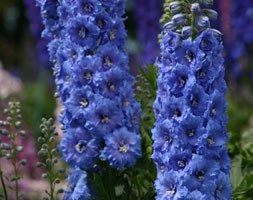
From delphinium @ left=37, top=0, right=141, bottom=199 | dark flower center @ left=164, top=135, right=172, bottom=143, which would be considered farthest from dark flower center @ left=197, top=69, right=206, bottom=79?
delphinium @ left=37, top=0, right=141, bottom=199

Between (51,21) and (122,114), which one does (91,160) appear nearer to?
(122,114)

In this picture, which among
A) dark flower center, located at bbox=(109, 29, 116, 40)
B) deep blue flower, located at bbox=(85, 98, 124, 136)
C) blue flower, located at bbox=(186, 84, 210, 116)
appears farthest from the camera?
dark flower center, located at bbox=(109, 29, 116, 40)

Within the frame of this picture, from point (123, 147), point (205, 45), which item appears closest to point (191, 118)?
point (205, 45)

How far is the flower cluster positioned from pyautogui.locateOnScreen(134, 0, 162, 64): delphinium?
463cm

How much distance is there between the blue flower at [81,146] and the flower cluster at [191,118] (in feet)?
1.60

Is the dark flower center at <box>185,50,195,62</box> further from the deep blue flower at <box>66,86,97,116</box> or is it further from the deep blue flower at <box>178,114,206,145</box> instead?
the deep blue flower at <box>66,86,97,116</box>

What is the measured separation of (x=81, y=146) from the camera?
13.7 feet

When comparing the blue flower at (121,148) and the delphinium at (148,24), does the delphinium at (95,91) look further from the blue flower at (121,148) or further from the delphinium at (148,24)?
the delphinium at (148,24)

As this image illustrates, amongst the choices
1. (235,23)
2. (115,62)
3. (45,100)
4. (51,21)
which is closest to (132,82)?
(115,62)

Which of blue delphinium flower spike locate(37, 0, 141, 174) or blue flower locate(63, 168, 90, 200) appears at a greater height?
blue delphinium flower spike locate(37, 0, 141, 174)

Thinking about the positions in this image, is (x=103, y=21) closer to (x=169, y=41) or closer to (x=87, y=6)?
(x=87, y=6)

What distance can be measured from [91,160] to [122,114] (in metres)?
0.26

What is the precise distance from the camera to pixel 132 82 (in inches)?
169

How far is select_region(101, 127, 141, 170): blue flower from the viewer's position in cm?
411
